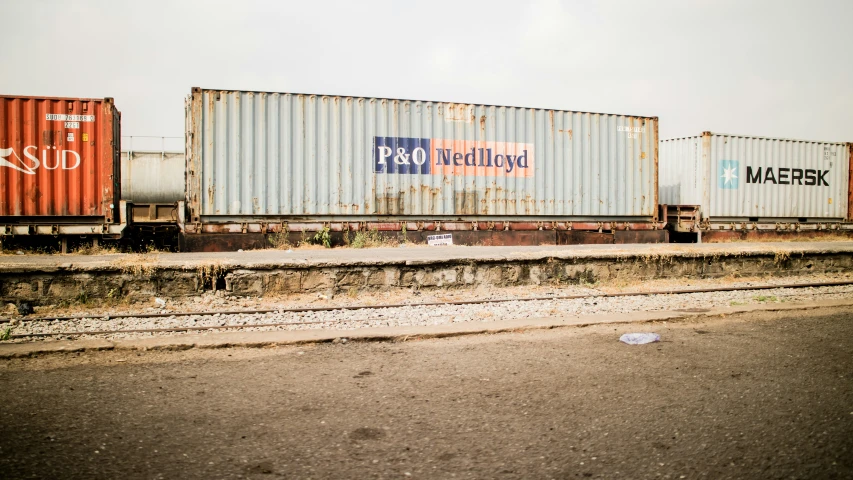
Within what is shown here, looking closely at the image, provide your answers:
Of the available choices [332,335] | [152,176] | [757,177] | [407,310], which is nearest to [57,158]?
[152,176]

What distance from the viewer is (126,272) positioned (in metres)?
7.41

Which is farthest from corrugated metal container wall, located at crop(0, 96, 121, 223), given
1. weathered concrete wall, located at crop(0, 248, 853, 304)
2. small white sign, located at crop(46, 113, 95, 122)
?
weathered concrete wall, located at crop(0, 248, 853, 304)

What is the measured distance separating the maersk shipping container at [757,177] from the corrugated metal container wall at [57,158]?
15.4m

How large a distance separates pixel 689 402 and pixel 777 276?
9.50m

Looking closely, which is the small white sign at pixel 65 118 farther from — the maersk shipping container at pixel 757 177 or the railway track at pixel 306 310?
the maersk shipping container at pixel 757 177

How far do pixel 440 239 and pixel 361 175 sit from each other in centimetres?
239

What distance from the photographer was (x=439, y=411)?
3.08 metres

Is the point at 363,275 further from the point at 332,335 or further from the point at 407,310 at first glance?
the point at 332,335

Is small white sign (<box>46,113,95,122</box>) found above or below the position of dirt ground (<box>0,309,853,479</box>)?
above

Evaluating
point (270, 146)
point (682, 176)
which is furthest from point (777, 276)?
point (270, 146)

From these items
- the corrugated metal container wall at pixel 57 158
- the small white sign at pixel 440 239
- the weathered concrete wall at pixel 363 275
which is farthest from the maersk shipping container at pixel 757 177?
the corrugated metal container wall at pixel 57 158

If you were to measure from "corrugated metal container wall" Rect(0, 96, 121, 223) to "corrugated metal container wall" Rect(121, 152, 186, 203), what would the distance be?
4591 mm

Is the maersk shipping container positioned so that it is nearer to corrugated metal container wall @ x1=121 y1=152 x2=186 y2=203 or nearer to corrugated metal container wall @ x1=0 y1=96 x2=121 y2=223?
corrugated metal container wall @ x1=121 y1=152 x2=186 y2=203

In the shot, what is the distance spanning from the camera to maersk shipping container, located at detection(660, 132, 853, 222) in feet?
51.4
